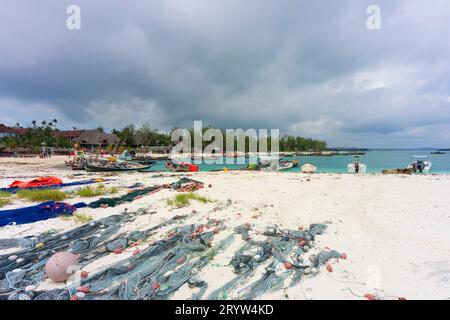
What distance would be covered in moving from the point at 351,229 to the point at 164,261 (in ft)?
14.9

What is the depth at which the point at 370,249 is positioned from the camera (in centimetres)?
414

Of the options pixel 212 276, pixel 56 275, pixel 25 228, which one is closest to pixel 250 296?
pixel 212 276

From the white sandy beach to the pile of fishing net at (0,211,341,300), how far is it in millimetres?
177

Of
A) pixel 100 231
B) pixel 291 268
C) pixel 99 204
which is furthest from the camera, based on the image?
pixel 99 204

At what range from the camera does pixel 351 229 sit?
205 inches

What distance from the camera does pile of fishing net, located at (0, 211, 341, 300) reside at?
2881mm

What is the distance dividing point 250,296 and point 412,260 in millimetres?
3167

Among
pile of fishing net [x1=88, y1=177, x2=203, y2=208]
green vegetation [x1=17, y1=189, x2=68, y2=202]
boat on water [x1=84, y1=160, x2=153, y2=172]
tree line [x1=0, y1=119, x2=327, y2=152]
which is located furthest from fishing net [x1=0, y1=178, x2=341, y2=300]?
tree line [x1=0, y1=119, x2=327, y2=152]

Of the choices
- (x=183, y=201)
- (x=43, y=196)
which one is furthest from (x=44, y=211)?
(x=183, y=201)

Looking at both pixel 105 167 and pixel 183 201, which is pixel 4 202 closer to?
pixel 183 201
